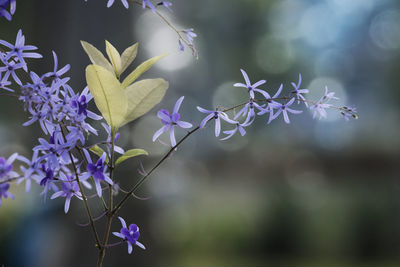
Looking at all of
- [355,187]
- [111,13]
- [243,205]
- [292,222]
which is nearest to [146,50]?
[111,13]

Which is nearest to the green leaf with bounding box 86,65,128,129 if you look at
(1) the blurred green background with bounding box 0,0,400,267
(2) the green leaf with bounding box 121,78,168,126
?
(2) the green leaf with bounding box 121,78,168,126

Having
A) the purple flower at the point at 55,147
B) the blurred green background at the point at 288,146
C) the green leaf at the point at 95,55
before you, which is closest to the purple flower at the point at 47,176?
the purple flower at the point at 55,147

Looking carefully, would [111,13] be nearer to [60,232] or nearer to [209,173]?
[60,232]

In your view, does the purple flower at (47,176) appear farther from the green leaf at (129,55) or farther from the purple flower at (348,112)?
the purple flower at (348,112)

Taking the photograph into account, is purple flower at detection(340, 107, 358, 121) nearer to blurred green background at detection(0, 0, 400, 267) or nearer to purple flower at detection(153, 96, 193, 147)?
purple flower at detection(153, 96, 193, 147)

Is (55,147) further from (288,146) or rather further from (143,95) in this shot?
(288,146)

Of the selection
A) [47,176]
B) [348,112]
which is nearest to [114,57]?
[47,176]
